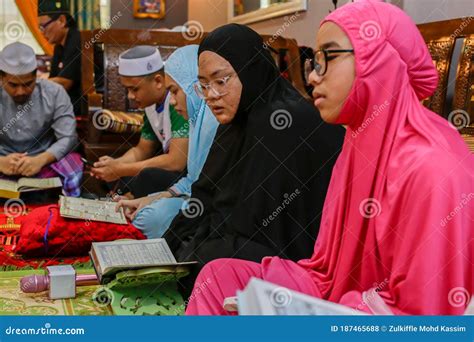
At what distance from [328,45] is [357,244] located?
37cm

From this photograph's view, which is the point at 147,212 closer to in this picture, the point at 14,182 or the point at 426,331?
the point at 14,182

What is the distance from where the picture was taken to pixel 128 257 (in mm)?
1766

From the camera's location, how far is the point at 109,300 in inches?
67.4

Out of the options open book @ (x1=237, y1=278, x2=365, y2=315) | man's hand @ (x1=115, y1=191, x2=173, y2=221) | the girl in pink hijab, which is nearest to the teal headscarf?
man's hand @ (x1=115, y1=191, x2=173, y2=221)

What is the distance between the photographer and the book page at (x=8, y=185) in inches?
112

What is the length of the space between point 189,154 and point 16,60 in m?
1.23

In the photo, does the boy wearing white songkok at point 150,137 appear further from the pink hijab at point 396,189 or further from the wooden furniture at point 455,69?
the pink hijab at point 396,189

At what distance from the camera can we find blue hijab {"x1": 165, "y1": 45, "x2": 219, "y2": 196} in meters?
2.16

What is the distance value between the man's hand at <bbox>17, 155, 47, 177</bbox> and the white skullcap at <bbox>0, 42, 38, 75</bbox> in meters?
0.42

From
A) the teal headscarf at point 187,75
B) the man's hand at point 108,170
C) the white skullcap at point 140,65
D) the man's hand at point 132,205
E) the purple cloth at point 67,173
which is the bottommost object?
the purple cloth at point 67,173

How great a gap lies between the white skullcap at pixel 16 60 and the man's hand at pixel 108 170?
0.69 m

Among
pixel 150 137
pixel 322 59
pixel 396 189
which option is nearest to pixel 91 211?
pixel 150 137

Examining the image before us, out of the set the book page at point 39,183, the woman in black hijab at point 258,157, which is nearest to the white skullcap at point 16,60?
the book page at point 39,183

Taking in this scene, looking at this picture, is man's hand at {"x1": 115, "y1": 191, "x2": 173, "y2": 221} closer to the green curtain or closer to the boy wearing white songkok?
the boy wearing white songkok
